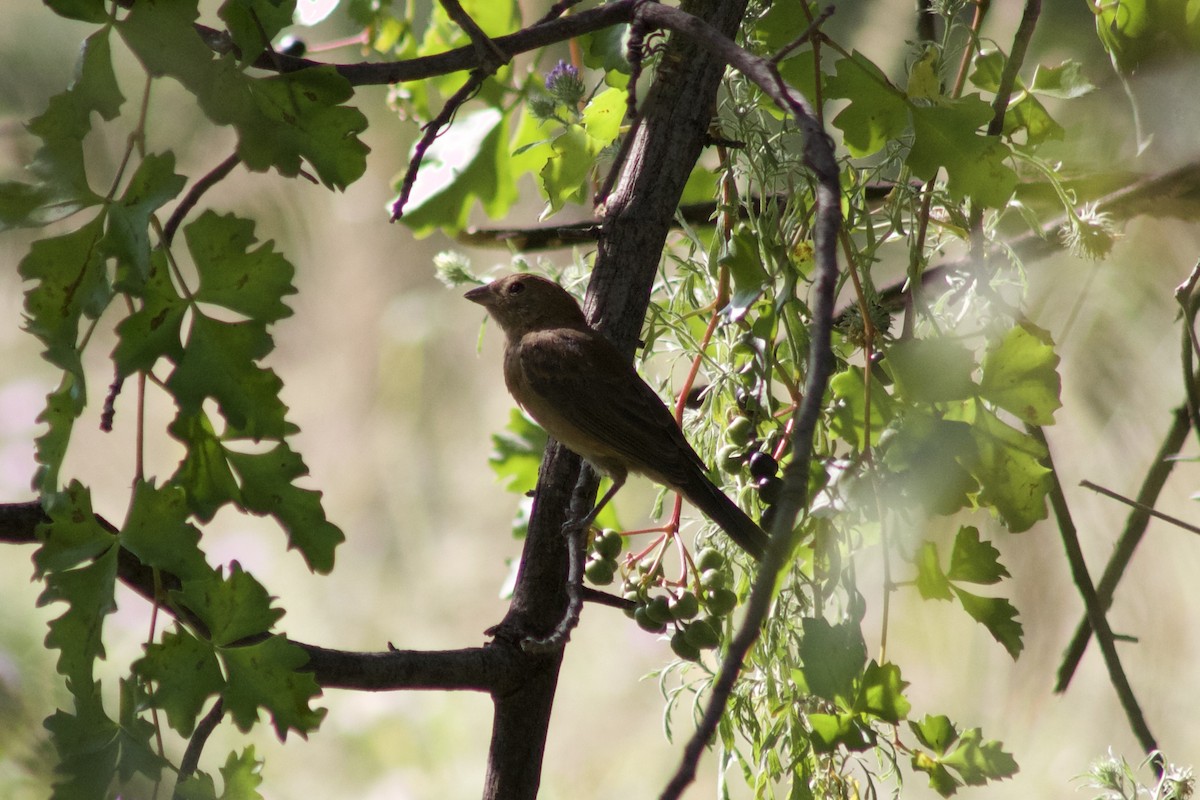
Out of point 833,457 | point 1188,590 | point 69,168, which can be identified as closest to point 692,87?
point 833,457

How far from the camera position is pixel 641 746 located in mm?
3518

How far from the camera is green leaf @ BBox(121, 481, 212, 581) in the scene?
3.66ft

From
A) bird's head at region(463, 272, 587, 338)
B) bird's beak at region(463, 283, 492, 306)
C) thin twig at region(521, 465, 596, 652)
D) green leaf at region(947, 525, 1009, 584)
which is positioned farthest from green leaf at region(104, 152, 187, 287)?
bird's beak at region(463, 283, 492, 306)

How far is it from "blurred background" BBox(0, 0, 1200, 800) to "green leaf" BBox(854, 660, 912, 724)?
193 mm

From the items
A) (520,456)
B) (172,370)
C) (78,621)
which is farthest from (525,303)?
(78,621)

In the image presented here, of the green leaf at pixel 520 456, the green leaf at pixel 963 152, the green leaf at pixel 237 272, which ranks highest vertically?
the green leaf at pixel 520 456

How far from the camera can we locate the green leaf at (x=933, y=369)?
52.7 inches

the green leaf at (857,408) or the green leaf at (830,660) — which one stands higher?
the green leaf at (857,408)

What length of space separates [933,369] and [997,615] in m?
0.35

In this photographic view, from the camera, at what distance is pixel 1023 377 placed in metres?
1.39

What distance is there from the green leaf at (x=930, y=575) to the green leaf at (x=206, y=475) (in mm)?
874

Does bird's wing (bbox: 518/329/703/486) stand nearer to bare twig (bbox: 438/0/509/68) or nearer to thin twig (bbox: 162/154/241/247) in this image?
bare twig (bbox: 438/0/509/68)

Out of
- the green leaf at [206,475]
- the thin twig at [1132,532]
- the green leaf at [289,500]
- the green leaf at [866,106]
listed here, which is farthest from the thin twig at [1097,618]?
the green leaf at [206,475]

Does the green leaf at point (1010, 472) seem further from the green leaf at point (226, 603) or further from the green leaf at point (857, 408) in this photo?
the green leaf at point (226, 603)
